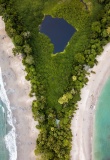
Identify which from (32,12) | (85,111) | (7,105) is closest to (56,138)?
(85,111)

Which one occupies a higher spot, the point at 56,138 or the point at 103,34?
the point at 103,34

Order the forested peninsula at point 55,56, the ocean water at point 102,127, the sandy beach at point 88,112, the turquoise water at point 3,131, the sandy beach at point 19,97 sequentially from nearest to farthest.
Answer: the forested peninsula at point 55,56 → the sandy beach at point 88,112 → the sandy beach at point 19,97 → the ocean water at point 102,127 → the turquoise water at point 3,131

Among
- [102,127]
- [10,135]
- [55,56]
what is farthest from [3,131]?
[102,127]

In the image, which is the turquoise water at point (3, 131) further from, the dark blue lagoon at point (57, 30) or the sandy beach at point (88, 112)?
the dark blue lagoon at point (57, 30)

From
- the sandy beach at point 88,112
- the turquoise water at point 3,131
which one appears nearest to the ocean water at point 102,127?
the sandy beach at point 88,112

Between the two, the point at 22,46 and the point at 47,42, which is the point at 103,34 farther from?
the point at 22,46
